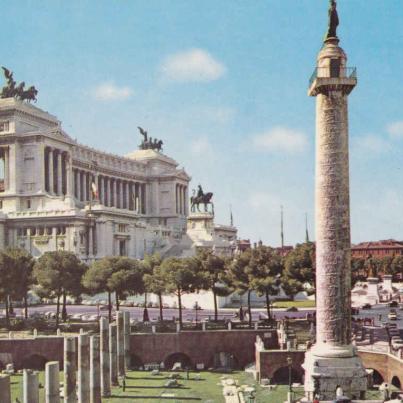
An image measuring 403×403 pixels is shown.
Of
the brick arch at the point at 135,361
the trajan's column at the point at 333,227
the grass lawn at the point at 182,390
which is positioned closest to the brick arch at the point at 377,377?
the grass lawn at the point at 182,390

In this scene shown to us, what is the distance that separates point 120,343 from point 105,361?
22.0 feet

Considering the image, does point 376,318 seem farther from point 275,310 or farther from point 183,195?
point 183,195

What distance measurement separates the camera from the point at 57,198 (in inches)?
4850

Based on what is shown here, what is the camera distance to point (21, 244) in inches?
4537

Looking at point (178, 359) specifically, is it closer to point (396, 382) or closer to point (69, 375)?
point (396, 382)

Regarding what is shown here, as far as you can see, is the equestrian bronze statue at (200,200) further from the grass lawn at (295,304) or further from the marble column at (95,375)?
the marble column at (95,375)

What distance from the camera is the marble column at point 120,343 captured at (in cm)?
6134

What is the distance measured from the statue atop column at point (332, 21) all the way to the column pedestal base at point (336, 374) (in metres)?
16.9

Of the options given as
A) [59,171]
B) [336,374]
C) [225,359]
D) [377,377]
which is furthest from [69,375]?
[59,171]

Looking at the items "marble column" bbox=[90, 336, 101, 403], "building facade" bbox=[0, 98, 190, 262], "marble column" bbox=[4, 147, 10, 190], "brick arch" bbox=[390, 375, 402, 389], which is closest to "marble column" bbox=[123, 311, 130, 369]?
"marble column" bbox=[90, 336, 101, 403]

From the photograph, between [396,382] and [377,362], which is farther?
[377,362]

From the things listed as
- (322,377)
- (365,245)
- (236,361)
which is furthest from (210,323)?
(365,245)

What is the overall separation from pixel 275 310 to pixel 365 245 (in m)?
105

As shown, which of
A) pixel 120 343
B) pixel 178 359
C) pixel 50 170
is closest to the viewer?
pixel 120 343
